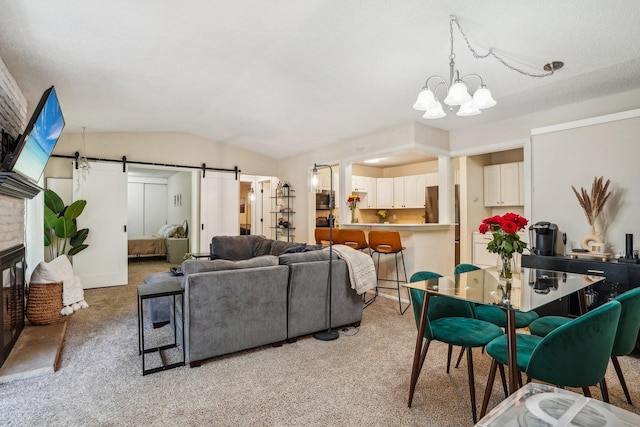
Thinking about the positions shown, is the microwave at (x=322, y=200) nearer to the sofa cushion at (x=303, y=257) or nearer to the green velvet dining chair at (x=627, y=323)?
the sofa cushion at (x=303, y=257)

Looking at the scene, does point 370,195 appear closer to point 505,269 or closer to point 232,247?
point 232,247

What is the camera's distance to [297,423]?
1.93 meters

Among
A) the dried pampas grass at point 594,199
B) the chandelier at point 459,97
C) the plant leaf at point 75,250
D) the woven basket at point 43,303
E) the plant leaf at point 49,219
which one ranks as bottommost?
the woven basket at point 43,303

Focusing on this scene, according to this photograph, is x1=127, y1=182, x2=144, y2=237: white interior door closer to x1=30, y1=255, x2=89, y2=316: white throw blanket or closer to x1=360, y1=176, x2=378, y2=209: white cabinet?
x1=30, y1=255, x2=89, y2=316: white throw blanket

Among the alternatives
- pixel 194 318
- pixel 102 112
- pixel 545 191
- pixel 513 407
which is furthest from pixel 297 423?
pixel 102 112

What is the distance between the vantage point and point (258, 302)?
2.88 m

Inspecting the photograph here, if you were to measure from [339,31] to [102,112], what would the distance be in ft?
12.2

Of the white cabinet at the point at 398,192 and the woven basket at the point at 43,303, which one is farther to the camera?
the white cabinet at the point at 398,192

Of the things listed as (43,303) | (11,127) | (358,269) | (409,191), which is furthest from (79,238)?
(409,191)

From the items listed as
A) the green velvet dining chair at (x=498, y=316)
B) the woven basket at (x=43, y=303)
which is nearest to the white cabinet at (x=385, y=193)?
the green velvet dining chair at (x=498, y=316)

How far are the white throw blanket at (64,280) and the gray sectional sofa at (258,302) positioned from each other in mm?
1008

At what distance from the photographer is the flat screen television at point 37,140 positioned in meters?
2.49

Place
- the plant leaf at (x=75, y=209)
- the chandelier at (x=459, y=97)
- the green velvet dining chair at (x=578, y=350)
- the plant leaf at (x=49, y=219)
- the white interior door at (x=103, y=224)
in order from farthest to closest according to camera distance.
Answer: the white interior door at (x=103, y=224) → the plant leaf at (x=75, y=209) → the plant leaf at (x=49, y=219) → the chandelier at (x=459, y=97) → the green velvet dining chair at (x=578, y=350)

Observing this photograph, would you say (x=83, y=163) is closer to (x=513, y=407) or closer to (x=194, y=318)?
(x=194, y=318)
